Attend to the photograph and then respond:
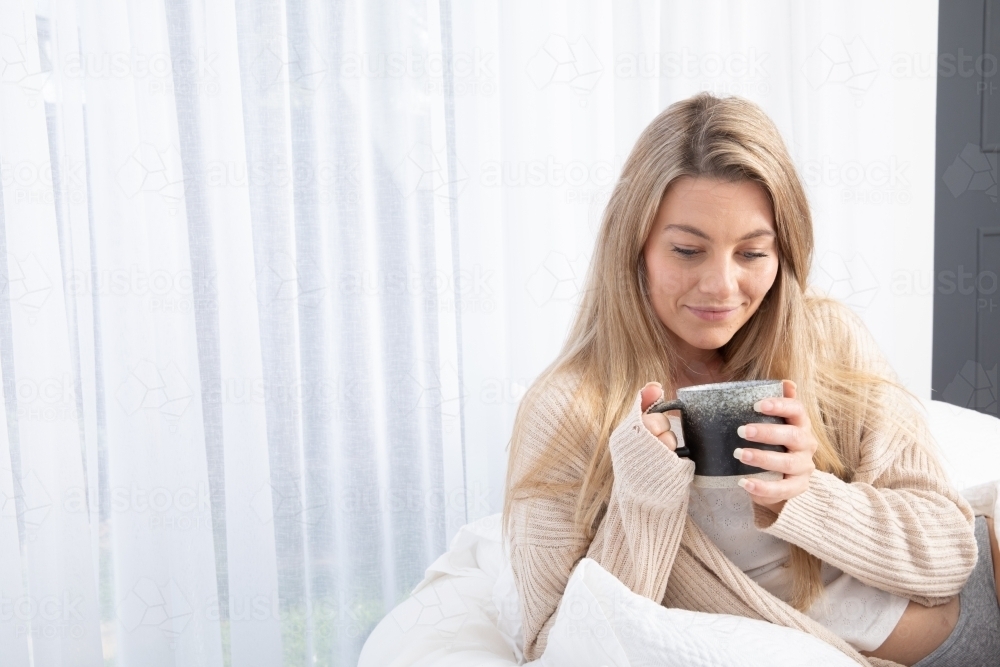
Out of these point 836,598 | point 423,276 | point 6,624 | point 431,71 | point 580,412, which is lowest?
point 6,624

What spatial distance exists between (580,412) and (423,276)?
70 centimetres

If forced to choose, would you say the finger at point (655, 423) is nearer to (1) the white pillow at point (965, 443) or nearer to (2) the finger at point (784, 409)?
(2) the finger at point (784, 409)

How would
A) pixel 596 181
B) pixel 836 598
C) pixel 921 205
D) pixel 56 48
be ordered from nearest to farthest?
1. pixel 836 598
2. pixel 56 48
3. pixel 596 181
4. pixel 921 205

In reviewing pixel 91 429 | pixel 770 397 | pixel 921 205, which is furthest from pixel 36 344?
pixel 921 205

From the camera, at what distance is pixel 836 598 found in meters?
1.03

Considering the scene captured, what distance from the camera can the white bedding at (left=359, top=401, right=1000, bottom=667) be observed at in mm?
844

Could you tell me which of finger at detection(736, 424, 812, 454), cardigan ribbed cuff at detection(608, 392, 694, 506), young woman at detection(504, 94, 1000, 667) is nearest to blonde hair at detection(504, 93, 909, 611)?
young woman at detection(504, 94, 1000, 667)

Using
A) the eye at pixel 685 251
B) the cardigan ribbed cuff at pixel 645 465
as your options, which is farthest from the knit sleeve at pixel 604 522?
the eye at pixel 685 251

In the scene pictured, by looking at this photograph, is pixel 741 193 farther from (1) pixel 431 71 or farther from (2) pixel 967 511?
(1) pixel 431 71

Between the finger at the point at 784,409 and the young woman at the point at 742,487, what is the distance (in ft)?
0.11

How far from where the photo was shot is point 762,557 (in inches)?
42.3

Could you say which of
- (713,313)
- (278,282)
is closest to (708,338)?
(713,313)

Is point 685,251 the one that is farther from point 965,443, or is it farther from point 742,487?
point 965,443

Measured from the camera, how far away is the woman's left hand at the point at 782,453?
0.84 meters
